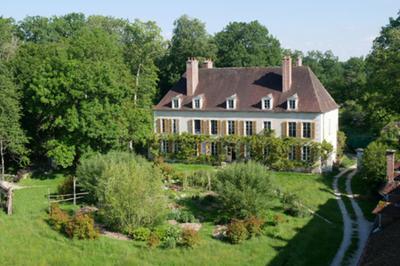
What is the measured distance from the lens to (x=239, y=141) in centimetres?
4094

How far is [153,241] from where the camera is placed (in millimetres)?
25297

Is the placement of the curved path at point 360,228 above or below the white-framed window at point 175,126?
below

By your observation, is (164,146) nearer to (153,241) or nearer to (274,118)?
(274,118)

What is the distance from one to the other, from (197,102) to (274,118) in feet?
22.3

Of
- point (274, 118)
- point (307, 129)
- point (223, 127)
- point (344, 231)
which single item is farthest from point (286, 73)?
point (344, 231)

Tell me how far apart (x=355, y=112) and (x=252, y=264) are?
130 feet

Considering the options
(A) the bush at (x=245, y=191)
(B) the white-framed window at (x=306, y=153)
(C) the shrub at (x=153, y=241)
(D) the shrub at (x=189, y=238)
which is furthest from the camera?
(B) the white-framed window at (x=306, y=153)

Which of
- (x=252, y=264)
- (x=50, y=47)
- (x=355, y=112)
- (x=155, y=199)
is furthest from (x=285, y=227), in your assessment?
(x=355, y=112)

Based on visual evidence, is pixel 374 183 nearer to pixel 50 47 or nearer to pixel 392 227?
pixel 392 227

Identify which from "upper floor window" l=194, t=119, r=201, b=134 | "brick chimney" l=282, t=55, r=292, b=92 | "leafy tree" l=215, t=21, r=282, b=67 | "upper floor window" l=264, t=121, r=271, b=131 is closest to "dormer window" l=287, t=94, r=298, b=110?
"brick chimney" l=282, t=55, r=292, b=92

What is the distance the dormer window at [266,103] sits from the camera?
4000 cm

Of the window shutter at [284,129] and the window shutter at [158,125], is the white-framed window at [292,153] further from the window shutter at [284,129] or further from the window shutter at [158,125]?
the window shutter at [158,125]

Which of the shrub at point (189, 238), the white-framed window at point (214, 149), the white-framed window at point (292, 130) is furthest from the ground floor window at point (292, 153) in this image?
the shrub at point (189, 238)

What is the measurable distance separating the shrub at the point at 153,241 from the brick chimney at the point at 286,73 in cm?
1927
